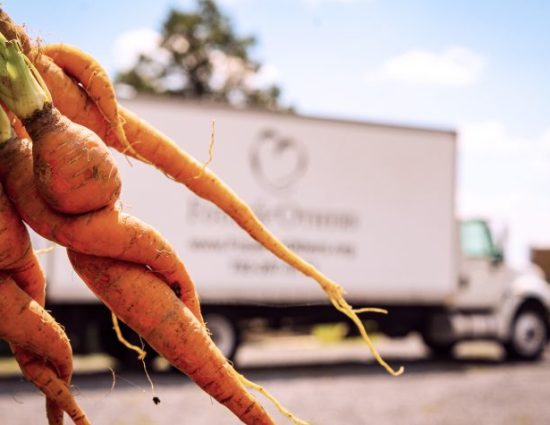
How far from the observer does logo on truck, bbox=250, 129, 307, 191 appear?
957 centimetres

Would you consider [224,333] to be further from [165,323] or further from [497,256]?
[165,323]

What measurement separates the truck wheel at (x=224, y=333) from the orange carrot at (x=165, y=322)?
6974 mm

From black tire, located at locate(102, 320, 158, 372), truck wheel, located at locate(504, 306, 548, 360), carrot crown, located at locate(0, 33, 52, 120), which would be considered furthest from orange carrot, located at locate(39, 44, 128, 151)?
truck wheel, located at locate(504, 306, 548, 360)

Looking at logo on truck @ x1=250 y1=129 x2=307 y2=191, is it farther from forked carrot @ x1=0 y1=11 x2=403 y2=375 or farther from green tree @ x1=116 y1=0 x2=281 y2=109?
green tree @ x1=116 y1=0 x2=281 y2=109

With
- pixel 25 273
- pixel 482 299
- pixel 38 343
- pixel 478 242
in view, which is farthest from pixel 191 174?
pixel 482 299

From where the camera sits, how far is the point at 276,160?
383 inches

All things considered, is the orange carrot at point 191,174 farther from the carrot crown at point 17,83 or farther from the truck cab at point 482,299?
the truck cab at point 482,299

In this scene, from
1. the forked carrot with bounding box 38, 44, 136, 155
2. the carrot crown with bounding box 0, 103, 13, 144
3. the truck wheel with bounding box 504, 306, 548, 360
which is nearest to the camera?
the carrot crown with bounding box 0, 103, 13, 144

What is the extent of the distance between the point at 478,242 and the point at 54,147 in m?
9.56

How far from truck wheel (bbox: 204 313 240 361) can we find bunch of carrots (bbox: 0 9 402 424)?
6.86 metres

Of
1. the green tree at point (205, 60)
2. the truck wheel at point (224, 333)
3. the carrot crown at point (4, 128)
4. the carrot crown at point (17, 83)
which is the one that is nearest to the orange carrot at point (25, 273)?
the carrot crown at point (4, 128)

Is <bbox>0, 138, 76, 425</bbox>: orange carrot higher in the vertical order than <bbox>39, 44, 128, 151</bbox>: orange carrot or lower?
lower

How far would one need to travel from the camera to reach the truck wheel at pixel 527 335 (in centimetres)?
1123

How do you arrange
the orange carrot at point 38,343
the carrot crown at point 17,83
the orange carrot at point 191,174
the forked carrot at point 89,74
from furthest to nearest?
1. the orange carrot at point 191,174
2. the forked carrot at point 89,74
3. the orange carrot at point 38,343
4. the carrot crown at point 17,83
